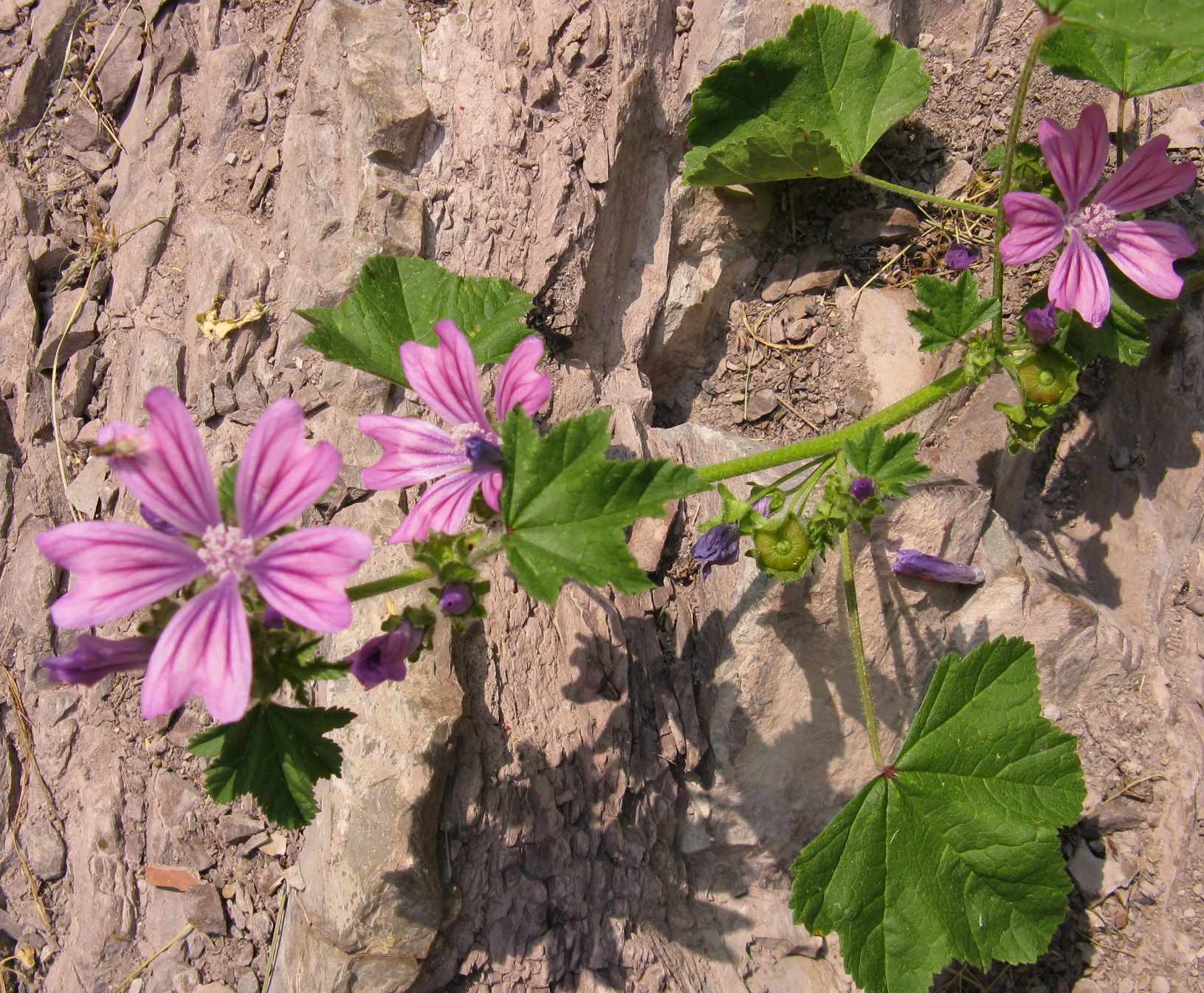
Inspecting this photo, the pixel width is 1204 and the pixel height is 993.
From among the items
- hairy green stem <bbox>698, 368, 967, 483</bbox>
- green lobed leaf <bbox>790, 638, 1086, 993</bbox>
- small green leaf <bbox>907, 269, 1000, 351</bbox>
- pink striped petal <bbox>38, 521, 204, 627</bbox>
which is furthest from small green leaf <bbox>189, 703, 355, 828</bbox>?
small green leaf <bbox>907, 269, 1000, 351</bbox>

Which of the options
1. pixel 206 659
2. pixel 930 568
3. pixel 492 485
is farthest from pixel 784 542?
pixel 206 659

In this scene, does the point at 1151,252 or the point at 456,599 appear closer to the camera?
the point at 456,599

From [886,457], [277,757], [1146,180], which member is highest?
[1146,180]

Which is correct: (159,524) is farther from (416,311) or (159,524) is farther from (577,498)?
(416,311)

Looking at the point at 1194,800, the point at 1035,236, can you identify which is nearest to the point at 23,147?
the point at 1035,236

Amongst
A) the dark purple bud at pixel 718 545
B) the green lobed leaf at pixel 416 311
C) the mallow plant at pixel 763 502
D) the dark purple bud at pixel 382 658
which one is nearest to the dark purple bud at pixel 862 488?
the mallow plant at pixel 763 502

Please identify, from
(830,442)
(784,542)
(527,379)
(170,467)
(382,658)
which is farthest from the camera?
(830,442)

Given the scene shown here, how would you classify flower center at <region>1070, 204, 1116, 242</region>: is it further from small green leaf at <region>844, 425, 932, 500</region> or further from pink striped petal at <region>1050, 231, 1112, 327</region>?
small green leaf at <region>844, 425, 932, 500</region>
